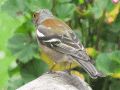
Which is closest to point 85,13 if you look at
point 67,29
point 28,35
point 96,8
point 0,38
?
point 96,8

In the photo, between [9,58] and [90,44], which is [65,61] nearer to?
[90,44]

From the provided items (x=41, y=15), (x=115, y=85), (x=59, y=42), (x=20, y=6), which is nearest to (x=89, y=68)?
(x=59, y=42)

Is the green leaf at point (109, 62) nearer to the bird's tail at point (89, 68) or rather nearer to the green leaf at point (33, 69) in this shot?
the green leaf at point (33, 69)

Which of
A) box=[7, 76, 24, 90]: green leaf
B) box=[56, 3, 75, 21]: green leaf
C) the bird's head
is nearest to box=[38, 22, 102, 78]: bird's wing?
the bird's head

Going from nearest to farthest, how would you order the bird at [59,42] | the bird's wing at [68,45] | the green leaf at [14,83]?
the bird's wing at [68,45]
the bird at [59,42]
the green leaf at [14,83]

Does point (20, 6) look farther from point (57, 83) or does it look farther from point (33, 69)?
point (57, 83)

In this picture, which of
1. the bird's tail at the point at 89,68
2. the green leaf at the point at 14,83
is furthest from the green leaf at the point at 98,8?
the bird's tail at the point at 89,68

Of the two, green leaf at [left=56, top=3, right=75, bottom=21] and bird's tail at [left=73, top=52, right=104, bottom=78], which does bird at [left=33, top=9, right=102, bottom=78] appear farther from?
green leaf at [left=56, top=3, right=75, bottom=21]
